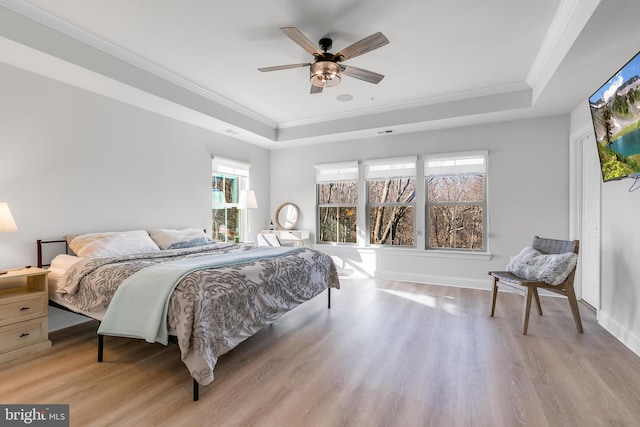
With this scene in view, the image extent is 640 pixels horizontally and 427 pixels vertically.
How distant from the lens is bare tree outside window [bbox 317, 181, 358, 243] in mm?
5621

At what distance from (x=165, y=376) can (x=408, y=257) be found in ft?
12.7

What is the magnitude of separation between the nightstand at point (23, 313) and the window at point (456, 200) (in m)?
4.72

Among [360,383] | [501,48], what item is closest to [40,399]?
[360,383]

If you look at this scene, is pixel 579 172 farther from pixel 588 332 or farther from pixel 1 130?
pixel 1 130

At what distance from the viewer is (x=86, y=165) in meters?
3.28

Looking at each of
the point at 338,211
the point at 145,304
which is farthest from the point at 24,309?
the point at 338,211

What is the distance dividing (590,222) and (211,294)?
433cm

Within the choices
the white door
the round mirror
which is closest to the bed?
the round mirror

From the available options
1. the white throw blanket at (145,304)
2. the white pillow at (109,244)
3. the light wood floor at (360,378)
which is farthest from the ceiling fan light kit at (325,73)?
the white pillow at (109,244)

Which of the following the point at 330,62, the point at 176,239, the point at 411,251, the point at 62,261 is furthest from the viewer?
the point at 411,251

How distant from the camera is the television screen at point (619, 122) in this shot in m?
2.17

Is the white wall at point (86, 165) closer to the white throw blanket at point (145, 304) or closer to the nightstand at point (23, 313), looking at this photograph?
the nightstand at point (23, 313)

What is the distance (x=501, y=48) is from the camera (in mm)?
2998

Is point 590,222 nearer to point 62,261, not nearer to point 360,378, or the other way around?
point 360,378
